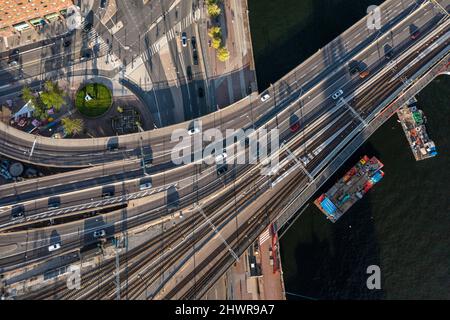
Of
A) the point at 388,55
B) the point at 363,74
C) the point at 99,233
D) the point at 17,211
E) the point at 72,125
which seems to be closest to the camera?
the point at 17,211

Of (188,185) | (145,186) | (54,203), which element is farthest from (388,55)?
(54,203)

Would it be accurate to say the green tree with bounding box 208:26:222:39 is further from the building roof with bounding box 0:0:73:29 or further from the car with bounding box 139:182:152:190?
the car with bounding box 139:182:152:190

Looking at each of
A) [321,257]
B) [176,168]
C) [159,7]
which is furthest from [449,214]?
[159,7]

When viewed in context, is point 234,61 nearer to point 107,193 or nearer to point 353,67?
point 353,67

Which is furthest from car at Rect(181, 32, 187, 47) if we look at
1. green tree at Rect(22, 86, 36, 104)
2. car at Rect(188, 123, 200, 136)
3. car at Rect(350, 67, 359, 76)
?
car at Rect(350, 67, 359, 76)

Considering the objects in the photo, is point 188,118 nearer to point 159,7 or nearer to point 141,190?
point 141,190
